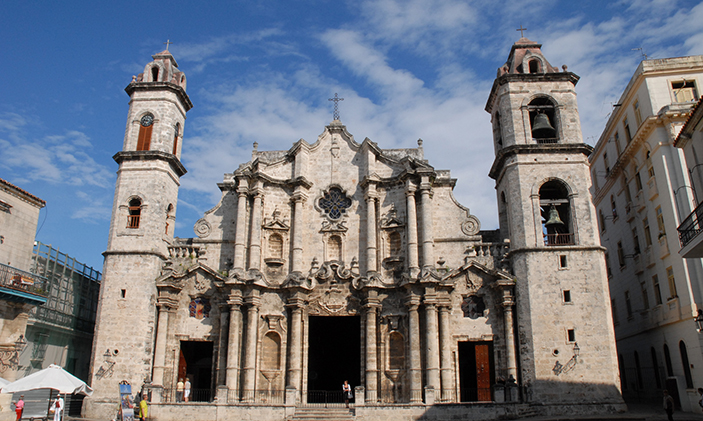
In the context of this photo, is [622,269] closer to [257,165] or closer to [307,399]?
[307,399]

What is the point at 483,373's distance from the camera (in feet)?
80.8

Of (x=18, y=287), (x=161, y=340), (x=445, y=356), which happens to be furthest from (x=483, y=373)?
(x=18, y=287)

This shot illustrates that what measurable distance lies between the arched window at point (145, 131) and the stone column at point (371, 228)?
11197 millimetres

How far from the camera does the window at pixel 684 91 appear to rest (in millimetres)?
26094

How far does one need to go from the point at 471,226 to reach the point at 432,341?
6045 mm

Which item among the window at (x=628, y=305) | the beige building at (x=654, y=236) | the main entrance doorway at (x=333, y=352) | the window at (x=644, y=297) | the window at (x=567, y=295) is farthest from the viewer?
Answer: the window at (x=628, y=305)

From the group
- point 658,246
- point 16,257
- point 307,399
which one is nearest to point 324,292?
point 307,399

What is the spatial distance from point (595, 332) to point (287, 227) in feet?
48.2

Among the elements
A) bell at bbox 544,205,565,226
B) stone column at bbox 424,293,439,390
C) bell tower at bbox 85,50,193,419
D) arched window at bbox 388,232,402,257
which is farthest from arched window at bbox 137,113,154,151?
bell at bbox 544,205,565,226

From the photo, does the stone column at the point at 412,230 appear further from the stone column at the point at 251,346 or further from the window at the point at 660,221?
the window at the point at 660,221

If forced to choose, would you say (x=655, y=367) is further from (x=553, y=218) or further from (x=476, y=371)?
(x=553, y=218)

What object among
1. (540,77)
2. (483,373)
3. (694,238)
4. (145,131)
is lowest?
(483,373)

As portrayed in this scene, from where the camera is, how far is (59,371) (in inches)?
726

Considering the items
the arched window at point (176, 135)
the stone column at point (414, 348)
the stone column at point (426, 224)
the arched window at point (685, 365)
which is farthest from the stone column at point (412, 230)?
the arched window at point (176, 135)
